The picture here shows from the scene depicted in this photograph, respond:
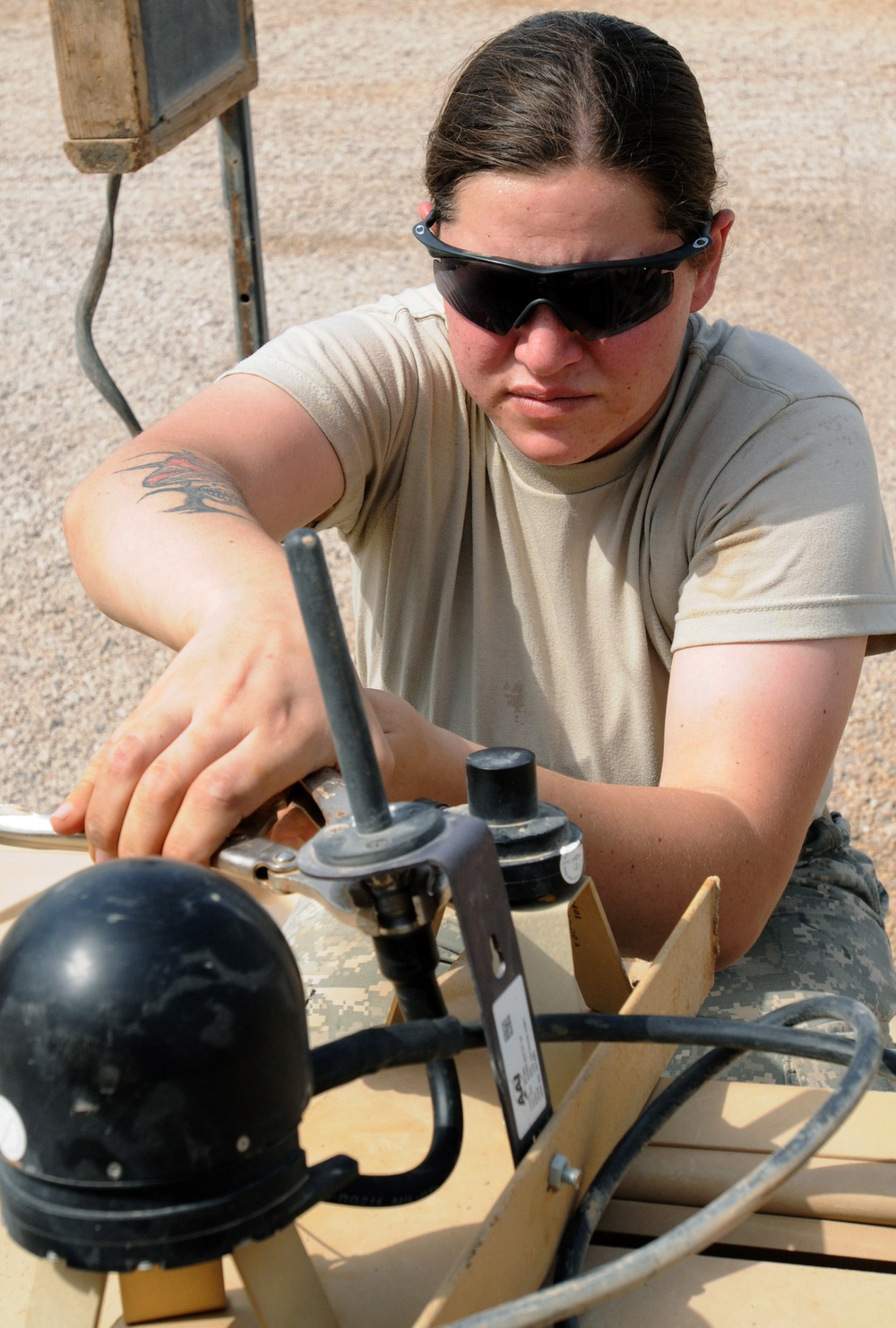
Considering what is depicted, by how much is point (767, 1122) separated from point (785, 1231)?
9 centimetres

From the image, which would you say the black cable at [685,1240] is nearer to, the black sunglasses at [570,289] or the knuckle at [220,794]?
the knuckle at [220,794]

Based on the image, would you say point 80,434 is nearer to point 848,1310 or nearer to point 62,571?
point 62,571

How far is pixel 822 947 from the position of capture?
1583 millimetres

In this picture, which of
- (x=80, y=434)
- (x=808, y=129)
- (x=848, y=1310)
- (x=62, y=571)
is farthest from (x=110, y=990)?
(x=808, y=129)

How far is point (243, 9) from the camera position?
87.7 inches

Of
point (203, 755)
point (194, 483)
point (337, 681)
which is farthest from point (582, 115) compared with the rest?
point (337, 681)

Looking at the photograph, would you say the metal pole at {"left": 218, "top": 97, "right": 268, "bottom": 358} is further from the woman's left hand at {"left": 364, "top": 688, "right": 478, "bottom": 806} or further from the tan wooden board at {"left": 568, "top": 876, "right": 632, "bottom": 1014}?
the tan wooden board at {"left": 568, "top": 876, "right": 632, "bottom": 1014}

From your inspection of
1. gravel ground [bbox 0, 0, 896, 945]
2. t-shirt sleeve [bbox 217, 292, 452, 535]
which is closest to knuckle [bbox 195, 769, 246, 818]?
t-shirt sleeve [bbox 217, 292, 452, 535]

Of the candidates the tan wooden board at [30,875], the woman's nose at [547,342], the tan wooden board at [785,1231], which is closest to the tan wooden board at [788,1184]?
the tan wooden board at [785,1231]

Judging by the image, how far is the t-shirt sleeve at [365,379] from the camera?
5.22 ft

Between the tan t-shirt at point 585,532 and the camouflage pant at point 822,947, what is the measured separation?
0.78 ft

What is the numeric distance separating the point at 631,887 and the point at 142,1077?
2.21 ft

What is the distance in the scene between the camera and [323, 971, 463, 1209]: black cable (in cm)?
69

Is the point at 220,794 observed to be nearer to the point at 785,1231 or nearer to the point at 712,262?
the point at 785,1231
